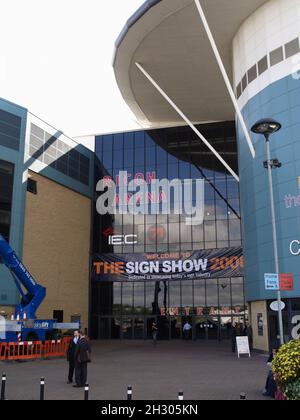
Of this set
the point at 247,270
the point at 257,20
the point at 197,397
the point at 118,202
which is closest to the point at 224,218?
the point at 118,202

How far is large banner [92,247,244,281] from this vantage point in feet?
129

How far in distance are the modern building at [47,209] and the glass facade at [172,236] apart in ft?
7.15

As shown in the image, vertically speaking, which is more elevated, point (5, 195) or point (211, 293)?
point (5, 195)

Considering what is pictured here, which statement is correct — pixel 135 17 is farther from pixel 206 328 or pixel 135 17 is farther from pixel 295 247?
pixel 206 328

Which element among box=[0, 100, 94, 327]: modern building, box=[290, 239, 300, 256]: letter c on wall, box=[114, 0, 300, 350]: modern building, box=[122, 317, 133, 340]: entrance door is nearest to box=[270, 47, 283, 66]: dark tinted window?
box=[114, 0, 300, 350]: modern building

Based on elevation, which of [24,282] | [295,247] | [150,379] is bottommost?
[150,379]

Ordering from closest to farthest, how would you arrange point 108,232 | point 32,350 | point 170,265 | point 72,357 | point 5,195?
point 72,357 → point 32,350 → point 5,195 → point 170,265 → point 108,232

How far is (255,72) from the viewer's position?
27.6 m

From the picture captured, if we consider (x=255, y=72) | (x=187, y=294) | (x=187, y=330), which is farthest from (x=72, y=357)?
(x=187, y=294)

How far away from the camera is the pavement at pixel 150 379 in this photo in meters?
12.0

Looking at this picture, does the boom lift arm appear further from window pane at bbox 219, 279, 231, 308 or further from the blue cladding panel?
window pane at bbox 219, 279, 231, 308

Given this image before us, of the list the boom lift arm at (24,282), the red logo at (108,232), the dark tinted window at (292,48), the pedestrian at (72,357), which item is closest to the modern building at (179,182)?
the dark tinted window at (292,48)

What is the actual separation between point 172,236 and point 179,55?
16.6 m

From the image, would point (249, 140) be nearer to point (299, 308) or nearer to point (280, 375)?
point (299, 308)
